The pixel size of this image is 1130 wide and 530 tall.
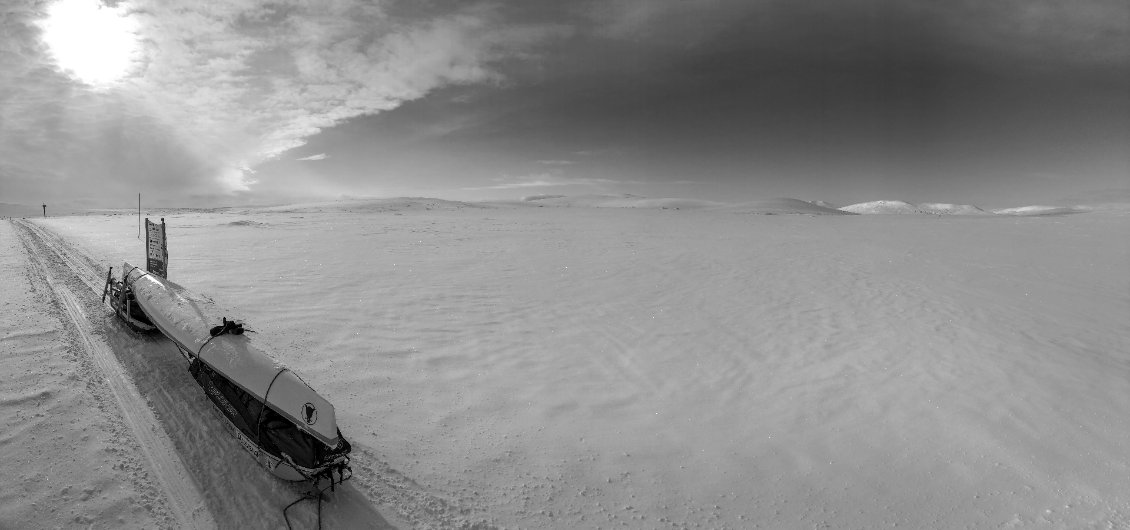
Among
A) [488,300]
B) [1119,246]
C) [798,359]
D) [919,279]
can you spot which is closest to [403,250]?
[488,300]

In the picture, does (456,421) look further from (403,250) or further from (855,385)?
(403,250)

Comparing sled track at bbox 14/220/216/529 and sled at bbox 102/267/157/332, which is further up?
sled at bbox 102/267/157/332

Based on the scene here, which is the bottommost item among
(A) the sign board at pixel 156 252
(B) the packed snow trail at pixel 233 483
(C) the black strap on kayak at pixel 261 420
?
(B) the packed snow trail at pixel 233 483

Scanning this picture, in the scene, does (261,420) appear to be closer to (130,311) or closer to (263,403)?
(263,403)

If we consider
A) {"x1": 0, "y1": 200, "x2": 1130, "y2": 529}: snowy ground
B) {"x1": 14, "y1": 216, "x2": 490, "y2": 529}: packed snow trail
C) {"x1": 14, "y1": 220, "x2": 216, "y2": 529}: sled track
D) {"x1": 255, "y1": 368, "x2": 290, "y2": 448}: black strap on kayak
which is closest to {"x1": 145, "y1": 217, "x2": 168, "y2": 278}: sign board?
{"x1": 0, "y1": 200, "x2": 1130, "y2": 529}: snowy ground

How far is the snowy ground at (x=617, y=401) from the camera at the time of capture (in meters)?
4.62

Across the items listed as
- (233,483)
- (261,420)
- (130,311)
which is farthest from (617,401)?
(130,311)

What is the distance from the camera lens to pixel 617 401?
6.90 metres

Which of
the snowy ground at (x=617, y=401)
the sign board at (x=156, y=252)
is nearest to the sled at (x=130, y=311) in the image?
the snowy ground at (x=617, y=401)

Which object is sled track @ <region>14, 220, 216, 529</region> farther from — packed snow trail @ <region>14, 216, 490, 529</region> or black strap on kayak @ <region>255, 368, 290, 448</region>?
black strap on kayak @ <region>255, 368, 290, 448</region>

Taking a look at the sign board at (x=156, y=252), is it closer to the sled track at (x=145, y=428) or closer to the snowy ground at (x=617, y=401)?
the snowy ground at (x=617, y=401)

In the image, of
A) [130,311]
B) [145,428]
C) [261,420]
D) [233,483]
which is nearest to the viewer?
[233,483]

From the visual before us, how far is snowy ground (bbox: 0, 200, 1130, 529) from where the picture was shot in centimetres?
462

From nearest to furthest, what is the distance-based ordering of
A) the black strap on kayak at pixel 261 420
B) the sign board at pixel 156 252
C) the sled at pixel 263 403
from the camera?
1. the sled at pixel 263 403
2. the black strap on kayak at pixel 261 420
3. the sign board at pixel 156 252
